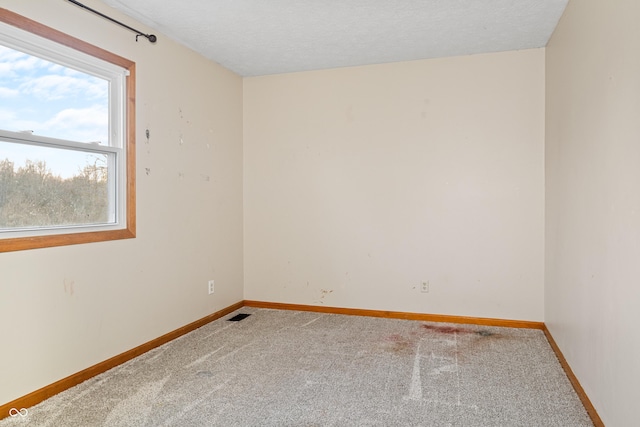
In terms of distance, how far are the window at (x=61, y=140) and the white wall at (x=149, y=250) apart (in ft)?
0.28

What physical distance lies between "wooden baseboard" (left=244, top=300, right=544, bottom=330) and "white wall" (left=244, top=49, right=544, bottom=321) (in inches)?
1.9

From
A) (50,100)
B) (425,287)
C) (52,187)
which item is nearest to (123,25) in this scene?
(50,100)

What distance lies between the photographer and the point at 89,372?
102 inches

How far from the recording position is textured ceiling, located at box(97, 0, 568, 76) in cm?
277

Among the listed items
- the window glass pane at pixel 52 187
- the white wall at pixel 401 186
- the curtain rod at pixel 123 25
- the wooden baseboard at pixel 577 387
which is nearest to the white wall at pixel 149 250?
the curtain rod at pixel 123 25

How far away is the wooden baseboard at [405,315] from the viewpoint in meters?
3.64

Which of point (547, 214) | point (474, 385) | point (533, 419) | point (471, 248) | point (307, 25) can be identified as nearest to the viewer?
point (533, 419)

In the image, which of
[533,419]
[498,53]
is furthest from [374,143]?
[533,419]

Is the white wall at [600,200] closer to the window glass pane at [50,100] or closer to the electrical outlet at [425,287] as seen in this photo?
the electrical outlet at [425,287]

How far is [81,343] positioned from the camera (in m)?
2.56

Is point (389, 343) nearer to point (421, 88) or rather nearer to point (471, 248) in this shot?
point (471, 248)

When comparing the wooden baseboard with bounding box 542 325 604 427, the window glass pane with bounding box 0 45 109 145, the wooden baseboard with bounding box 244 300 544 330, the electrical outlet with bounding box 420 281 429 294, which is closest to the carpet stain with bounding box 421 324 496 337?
the wooden baseboard with bounding box 244 300 544 330

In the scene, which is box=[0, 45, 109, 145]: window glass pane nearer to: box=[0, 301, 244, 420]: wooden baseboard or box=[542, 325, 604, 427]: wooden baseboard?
box=[0, 301, 244, 420]: wooden baseboard

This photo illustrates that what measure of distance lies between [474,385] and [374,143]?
7.51ft
